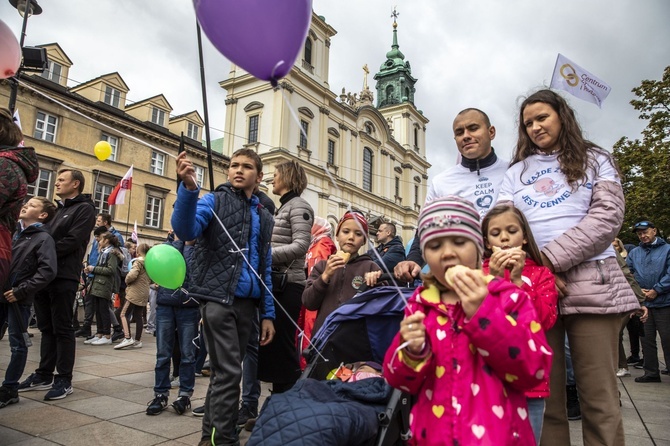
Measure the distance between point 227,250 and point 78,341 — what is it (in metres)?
6.60

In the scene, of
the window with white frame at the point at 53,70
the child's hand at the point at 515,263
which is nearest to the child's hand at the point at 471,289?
the child's hand at the point at 515,263

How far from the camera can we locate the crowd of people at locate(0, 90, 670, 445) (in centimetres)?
152

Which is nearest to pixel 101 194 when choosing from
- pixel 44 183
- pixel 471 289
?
pixel 44 183

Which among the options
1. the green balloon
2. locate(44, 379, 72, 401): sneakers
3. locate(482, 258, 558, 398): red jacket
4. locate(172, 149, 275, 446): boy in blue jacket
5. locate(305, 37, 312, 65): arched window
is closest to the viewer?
locate(482, 258, 558, 398): red jacket

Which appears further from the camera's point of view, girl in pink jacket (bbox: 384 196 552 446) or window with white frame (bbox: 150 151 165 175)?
window with white frame (bbox: 150 151 165 175)

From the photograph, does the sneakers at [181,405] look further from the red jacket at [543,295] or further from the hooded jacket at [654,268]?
the hooded jacket at [654,268]

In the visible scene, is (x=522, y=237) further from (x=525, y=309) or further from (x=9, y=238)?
(x=9, y=238)

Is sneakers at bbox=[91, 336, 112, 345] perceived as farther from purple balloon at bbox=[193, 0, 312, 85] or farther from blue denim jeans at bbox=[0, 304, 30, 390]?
purple balloon at bbox=[193, 0, 312, 85]

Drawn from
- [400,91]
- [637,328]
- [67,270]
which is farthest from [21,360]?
[400,91]

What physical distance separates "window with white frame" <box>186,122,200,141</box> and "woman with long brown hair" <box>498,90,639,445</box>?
29041mm

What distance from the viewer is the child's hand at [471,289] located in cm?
140

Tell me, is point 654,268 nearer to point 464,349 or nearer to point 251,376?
point 251,376

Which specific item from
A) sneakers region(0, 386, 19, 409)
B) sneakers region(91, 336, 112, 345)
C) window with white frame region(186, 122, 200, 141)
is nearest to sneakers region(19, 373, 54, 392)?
sneakers region(0, 386, 19, 409)

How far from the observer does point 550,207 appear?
2.25 metres
